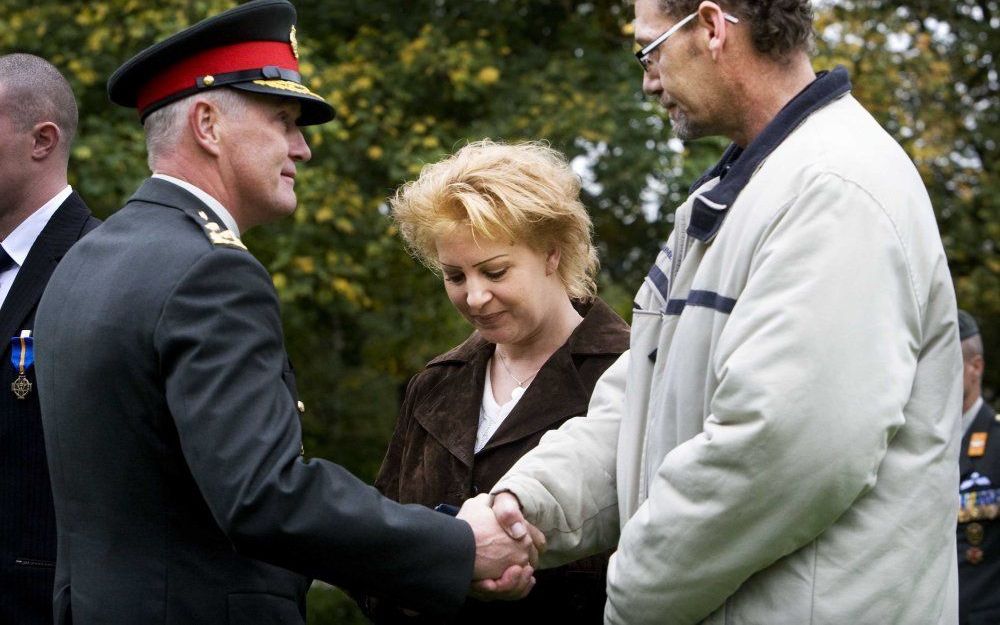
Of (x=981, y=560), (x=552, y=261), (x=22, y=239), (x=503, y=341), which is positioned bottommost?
(x=981, y=560)

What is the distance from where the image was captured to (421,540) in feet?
9.34

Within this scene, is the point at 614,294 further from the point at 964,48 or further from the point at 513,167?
the point at 513,167

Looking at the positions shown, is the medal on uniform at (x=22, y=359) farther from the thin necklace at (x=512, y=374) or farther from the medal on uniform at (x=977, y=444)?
the medal on uniform at (x=977, y=444)

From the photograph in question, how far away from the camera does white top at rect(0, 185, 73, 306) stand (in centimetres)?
372

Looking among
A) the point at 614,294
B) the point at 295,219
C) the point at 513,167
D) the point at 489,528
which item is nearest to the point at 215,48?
the point at 513,167

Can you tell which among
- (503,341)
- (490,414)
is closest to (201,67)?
(503,341)

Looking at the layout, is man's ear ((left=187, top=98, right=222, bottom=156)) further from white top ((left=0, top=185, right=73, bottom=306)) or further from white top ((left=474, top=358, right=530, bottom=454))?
white top ((left=474, top=358, right=530, bottom=454))

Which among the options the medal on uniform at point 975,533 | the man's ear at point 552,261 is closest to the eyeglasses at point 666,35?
the man's ear at point 552,261

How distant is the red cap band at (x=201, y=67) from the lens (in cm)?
301

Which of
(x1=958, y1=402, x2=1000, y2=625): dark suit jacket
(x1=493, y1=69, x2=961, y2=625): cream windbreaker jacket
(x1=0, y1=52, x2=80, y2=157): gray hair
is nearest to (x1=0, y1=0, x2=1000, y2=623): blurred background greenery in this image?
(x1=958, y1=402, x2=1000, y2=625): dark suit jacket

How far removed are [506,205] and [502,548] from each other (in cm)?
101

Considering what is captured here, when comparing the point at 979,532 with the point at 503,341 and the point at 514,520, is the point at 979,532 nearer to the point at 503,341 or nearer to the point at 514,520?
the point at 503,341

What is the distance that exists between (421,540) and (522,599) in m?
0.69

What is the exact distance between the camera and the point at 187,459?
8.63ft
